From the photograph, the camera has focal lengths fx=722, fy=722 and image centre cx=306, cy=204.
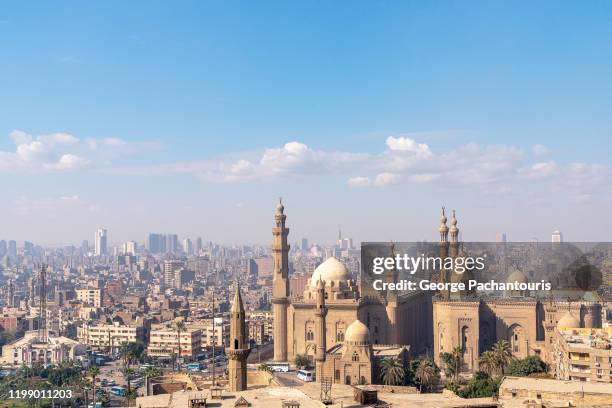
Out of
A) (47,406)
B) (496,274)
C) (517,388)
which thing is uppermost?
(496,274)

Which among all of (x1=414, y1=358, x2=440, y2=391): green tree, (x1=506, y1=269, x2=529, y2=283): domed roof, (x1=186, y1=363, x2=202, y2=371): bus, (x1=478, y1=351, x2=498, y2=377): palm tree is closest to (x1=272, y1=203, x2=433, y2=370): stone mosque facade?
(x1=414, y1=358, x2=440, y2=391): green tree

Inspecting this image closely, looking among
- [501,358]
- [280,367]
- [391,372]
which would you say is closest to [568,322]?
[501,358]

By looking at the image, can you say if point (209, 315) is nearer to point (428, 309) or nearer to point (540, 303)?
point (428, 309)

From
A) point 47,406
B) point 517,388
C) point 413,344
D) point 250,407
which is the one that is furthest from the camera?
point 413,344

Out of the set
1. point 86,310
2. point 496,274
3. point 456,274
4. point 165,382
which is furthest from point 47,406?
point 86,310

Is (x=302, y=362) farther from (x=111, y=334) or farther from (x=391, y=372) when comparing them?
(x=111, y=334)

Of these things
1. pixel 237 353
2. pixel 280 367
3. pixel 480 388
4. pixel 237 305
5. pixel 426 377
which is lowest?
pixel 280 367
